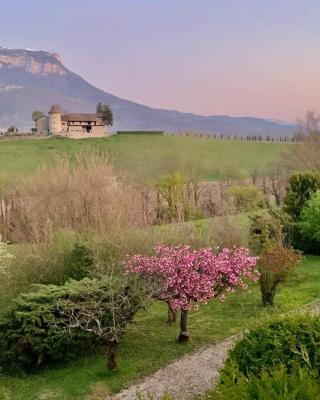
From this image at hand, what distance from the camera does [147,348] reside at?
1088 cm

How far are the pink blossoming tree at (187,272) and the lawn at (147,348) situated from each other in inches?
41.4

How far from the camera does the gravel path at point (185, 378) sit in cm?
866

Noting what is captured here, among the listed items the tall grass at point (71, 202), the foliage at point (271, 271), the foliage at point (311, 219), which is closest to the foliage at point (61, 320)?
the foliage at point (271, 271)

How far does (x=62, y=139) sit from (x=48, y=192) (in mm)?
52479

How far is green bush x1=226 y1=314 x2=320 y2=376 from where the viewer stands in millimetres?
6668

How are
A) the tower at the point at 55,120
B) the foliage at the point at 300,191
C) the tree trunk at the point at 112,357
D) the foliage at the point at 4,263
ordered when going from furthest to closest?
the tower at the point at 55,120, the foliage at the point at 300,191, the foliage at the point at 4,263, the tree trunk at the point at 112,357

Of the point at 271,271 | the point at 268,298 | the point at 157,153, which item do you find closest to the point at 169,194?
the point at 268,298

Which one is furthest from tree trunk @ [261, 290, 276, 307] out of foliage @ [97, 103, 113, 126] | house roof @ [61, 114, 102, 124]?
foliage @ [97, 103, 113, 126]

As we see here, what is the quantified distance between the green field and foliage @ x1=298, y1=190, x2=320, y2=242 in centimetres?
2944

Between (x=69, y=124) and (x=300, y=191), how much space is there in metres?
68.6

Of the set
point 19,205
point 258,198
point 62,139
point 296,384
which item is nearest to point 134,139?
point 62,139

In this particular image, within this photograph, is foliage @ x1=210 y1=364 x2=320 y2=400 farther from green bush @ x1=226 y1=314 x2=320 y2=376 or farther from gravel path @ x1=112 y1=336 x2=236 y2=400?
gravel path @ x1=112 y1=336 x2=236 y2=400

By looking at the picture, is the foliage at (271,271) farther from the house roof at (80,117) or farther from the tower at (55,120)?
the tower at (55,120)

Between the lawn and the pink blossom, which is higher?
the pink blossom
